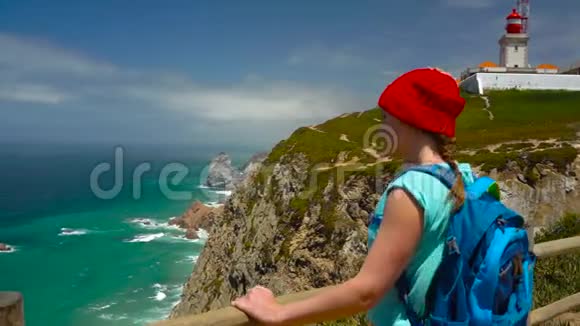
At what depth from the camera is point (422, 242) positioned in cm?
194

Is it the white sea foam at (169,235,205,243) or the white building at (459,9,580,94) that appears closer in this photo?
the white building at (459,9,580,94)

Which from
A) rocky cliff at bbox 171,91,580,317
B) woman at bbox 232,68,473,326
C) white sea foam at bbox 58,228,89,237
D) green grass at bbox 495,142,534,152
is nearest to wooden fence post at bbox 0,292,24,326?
woman at bbox 232,68,473,326

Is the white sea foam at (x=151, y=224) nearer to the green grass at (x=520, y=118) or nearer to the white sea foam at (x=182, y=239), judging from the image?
the white sea foam at (x=182, y=239)

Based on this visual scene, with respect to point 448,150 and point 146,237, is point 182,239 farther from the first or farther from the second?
point 448,150

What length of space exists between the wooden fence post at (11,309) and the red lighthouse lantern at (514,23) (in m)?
73.7

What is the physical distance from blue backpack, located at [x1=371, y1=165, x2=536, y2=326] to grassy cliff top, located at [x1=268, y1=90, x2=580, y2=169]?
28.1 m

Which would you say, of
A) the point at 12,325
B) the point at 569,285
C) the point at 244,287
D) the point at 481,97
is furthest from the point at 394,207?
the point at 481,97

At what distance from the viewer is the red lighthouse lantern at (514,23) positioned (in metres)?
66.9

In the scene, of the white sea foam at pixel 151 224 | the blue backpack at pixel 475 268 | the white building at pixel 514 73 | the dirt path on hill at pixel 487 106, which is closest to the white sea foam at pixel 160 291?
the white sea foam at pixel 151 224

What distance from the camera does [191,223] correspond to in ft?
282

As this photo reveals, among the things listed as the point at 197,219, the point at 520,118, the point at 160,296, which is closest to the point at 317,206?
the point at 160,296

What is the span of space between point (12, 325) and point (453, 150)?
2.01m

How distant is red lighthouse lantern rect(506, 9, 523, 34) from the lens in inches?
2633

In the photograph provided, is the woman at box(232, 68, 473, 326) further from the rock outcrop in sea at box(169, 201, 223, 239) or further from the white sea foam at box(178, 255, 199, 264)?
the rock outcrop in sea at box(169, 201, 223, 239)
